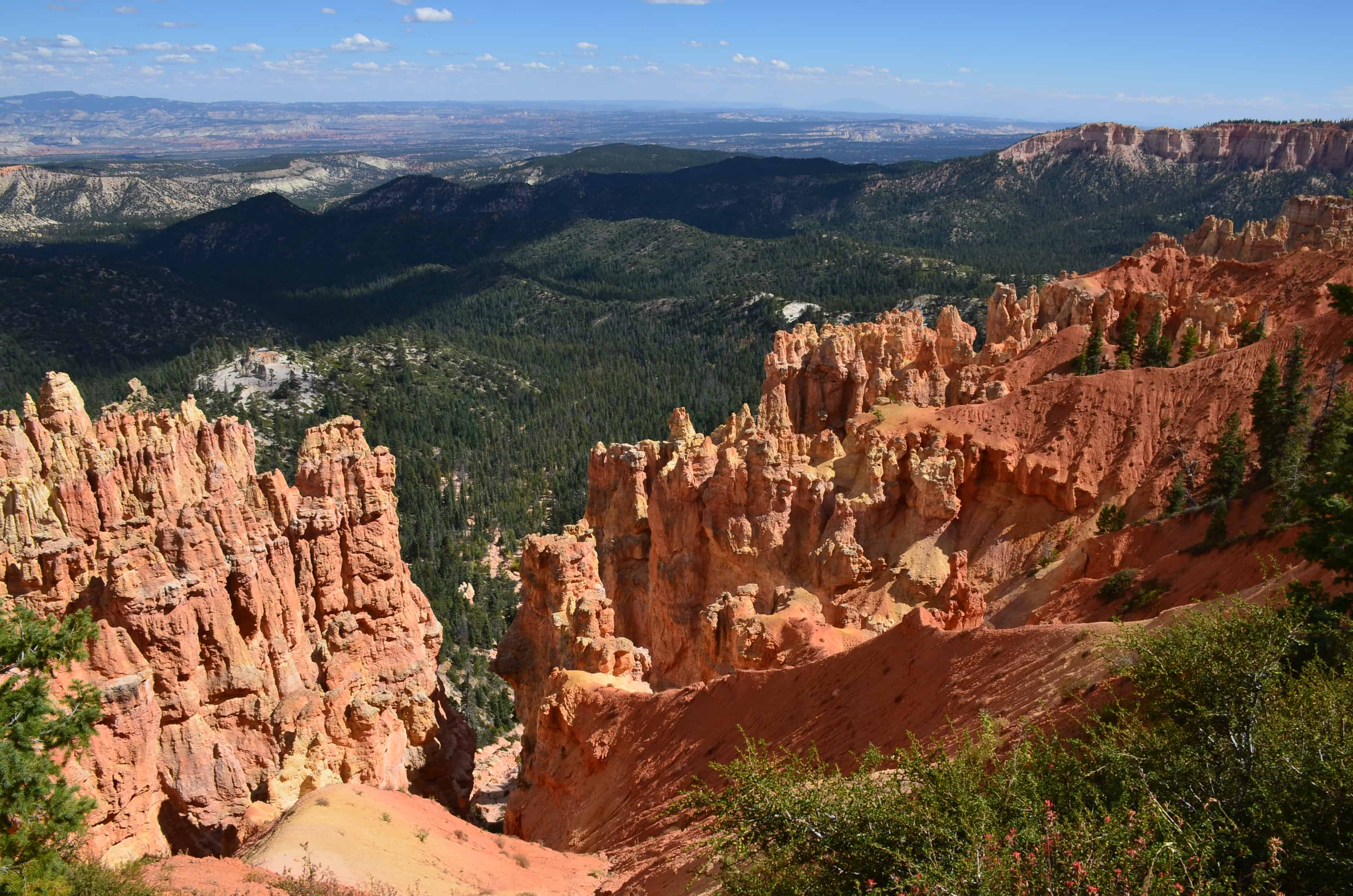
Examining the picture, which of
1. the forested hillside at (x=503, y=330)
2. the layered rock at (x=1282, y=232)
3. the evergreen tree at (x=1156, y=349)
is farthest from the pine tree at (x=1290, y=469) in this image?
the forested hillside at (x=503, y=330)

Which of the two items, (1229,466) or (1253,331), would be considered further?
(1253,331)

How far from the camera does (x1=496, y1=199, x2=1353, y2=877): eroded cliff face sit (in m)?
21.3

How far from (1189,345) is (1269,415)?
1454 cm

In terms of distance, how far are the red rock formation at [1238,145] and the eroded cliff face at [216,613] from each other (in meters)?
181

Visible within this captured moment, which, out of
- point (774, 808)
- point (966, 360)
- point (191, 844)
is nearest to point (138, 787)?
point (191, 844)

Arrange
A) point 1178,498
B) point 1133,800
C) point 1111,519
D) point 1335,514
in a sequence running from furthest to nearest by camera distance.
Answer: point 1111,519
point 1178,498
point 1335,514
point 1133,800

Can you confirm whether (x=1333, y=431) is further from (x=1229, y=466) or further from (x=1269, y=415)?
(x=1269, y=415)

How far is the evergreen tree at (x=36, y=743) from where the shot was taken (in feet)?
40.2

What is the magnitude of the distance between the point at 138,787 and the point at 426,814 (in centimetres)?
647

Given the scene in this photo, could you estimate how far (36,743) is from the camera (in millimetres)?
15422

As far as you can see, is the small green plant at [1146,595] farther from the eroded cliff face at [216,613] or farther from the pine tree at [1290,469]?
the eroded cliff face at [216,613]

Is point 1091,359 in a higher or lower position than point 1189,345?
lower

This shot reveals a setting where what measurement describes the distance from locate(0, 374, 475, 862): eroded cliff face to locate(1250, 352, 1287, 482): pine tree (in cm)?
3216

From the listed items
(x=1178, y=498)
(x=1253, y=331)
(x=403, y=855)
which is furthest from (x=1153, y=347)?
(x=403, y=855)
